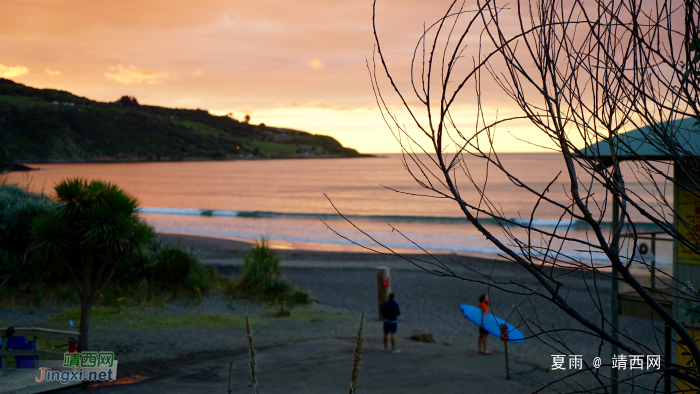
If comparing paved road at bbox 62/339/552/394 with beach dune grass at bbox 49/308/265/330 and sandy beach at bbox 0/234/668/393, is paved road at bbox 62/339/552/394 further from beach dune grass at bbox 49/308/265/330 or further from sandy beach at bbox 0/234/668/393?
beach dune grass at bbox 49/308/265/330

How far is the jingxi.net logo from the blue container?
0.47 m

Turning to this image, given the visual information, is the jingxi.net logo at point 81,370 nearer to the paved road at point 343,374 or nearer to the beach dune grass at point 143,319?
the paved road at point 343,374

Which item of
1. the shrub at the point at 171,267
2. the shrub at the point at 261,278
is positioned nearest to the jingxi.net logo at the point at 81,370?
the shrub at the point at 171,267

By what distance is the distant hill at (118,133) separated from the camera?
A: 59.8 m

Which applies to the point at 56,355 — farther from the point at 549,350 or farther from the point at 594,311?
the point at 594,311

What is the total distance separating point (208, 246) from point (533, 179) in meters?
68.2

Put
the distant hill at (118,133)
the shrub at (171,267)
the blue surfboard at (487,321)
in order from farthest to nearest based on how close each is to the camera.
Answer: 1. the distant hill at (118,133)
2. the shrub at (171,267)
3. the blue surfboard at (487,321)

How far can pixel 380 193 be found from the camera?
6662 cm

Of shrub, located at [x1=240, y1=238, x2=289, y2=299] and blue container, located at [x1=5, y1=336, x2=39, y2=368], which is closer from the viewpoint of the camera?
blue container, located at [x1=5, y1=336, x2=39, y2=368]

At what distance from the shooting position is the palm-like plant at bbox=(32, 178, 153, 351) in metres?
8.44

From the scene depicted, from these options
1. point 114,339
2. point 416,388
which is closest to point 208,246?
point 114,339

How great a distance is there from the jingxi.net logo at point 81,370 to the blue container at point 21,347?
0.47 meters

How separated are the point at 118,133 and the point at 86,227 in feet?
344

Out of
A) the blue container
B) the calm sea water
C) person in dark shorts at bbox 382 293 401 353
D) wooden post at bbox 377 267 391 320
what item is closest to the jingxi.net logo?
the blue container
